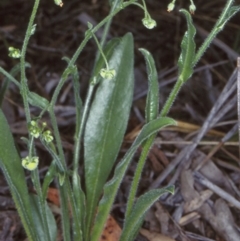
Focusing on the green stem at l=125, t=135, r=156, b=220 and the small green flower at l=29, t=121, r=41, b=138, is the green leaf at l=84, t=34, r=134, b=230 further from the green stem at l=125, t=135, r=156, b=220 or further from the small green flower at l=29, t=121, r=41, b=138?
the small green flower at l=29, t=121, r=41, b=138

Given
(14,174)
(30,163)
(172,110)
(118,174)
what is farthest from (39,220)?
(172,110)

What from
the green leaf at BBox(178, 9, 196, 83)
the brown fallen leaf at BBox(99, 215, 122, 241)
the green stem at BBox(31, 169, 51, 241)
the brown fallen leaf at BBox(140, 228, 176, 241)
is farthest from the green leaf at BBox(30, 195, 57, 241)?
the green leaf at BBox(178, 9, 196, 83)

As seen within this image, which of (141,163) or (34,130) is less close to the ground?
(34,130)

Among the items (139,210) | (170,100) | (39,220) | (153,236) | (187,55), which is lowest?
(153,236)

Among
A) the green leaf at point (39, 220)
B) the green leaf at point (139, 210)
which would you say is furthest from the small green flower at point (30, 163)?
the green leaf at point (39, 220)

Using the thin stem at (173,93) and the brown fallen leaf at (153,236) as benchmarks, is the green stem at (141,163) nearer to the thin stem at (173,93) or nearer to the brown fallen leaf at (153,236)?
the thin stem at (173,93)

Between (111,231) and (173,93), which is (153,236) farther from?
Answer: (173,93)
